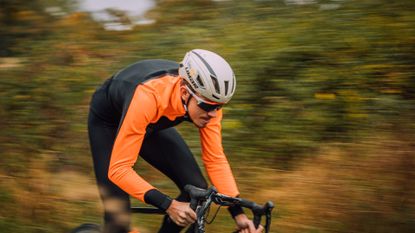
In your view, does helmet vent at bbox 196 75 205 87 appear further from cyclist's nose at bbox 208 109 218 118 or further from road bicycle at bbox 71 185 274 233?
road bicycle at bbox 71 185 274 233

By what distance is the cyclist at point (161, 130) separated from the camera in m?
3.87

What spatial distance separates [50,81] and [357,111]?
4.48 m

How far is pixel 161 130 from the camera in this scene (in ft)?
14.4

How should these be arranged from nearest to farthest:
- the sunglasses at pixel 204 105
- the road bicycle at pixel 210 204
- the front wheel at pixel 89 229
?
the road bicycle at pixel 210 204 < the sunglasses at pixel 204 105 < the front wheel at pixel 89 229

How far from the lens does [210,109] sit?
3.98 m

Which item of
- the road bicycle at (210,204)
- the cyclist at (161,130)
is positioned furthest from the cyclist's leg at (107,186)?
the road bicycle at (210,204)

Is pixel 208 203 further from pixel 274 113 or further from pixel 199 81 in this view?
pixel 274 113

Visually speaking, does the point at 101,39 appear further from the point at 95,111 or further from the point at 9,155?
the point at 95,111

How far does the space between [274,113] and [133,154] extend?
130 inches

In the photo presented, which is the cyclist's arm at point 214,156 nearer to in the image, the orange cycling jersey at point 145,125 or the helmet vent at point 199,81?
the orange cycling jersey at point 145,125

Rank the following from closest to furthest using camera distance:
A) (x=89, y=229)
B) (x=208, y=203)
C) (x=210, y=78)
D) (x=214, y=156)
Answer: (x=208, y=203), (x=210, y=78), (x=214, y=156), (x=89, y=229)

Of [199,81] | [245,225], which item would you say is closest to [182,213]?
[245,225]

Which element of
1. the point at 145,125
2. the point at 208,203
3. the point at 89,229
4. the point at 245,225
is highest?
the point at 145,125

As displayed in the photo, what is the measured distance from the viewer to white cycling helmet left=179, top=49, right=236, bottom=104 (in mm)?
3836
